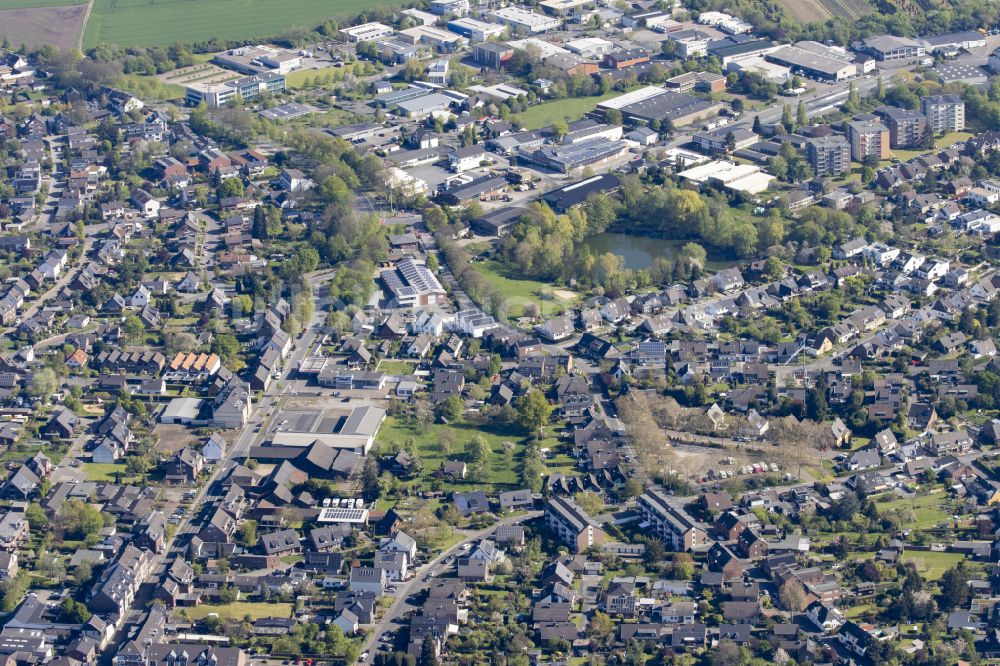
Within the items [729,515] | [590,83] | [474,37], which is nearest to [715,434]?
[729,515]

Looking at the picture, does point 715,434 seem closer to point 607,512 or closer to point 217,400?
point 607,512

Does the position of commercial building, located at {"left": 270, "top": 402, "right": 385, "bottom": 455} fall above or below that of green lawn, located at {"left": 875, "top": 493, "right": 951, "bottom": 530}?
below

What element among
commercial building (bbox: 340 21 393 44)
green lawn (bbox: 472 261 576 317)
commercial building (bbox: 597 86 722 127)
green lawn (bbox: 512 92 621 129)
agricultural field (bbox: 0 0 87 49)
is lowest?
agricultural field (bbox: 0 0 87 49)

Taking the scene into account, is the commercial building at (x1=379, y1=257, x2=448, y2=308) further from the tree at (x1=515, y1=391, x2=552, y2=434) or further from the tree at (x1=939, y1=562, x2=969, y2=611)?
the tree at (x1=939, y1=562, x2=969, y2=611)

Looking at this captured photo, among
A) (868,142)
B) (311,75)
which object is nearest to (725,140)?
(868,142)

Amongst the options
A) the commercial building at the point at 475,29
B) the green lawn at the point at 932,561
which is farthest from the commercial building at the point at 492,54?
the green lawn at the point at 932,561

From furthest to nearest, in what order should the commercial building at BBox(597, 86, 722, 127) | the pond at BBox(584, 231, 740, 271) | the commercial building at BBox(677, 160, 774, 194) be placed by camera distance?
1. the commercial building at BBox(597, 86, 722, 127)
2. the commercial building at BBox(677, 160, 774, 194)
3. the pond at BBox(584, 231, 740, 271)

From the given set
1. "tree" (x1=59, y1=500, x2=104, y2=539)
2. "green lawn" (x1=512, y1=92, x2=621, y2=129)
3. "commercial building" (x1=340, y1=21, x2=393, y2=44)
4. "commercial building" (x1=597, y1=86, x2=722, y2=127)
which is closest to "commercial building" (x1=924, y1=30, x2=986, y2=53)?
"commercial building" (x1=597, y1=86, x2=722, y2=127)
